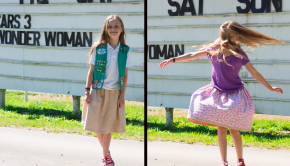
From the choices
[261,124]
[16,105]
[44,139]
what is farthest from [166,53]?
[16,105]

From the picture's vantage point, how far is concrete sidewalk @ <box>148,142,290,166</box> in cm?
433

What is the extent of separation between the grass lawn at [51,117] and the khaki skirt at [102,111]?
1627 mm

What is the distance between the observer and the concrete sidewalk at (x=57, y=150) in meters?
4.33

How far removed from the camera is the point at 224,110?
3.74 meters

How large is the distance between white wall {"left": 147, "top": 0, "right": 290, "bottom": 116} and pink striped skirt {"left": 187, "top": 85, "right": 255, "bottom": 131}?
214cm

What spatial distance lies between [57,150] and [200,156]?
188cm

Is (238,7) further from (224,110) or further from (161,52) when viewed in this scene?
(224,110)

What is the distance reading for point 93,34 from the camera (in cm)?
690

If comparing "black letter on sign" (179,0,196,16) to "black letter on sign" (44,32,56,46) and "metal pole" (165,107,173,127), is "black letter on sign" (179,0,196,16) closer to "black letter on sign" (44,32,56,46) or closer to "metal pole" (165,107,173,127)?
"metal pole" (165,107,173,127)

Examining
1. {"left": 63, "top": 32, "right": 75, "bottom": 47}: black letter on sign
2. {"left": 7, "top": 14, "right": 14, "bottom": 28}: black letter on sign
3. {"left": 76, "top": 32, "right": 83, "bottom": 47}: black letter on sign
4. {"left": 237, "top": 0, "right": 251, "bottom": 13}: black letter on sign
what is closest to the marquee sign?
{"left": 237, "top": 0, "right": 251, "bottom": 13}: black letter on sign

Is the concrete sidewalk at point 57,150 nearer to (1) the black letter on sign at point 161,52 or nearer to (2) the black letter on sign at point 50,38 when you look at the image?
(1) the black letter on sign at point 161,52

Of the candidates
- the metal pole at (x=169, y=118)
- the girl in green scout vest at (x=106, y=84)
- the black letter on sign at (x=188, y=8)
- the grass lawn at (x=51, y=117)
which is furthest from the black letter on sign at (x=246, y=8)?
the girl in green scout vest at (x=106, y=84)

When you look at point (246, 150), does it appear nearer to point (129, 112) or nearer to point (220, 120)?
point (220, 120)

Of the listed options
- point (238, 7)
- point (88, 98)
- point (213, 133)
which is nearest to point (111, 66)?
point (88, 98)
